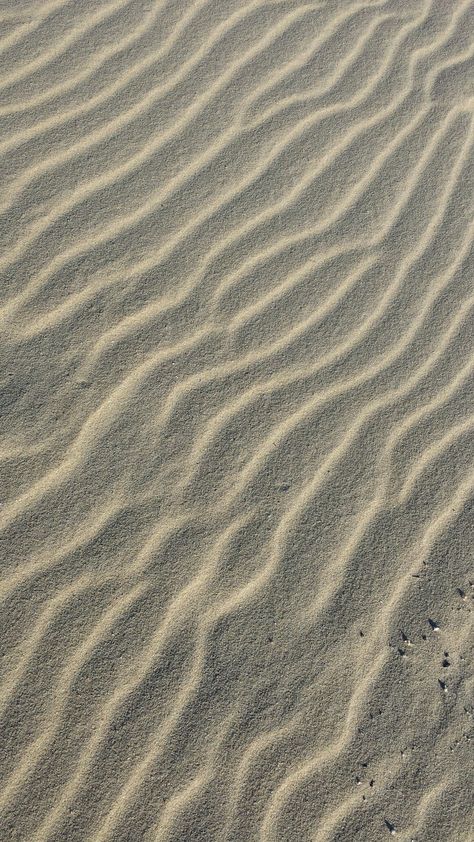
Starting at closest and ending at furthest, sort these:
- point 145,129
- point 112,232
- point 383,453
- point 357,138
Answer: point 383,453, point 112,232, point 145,129, point 357,138

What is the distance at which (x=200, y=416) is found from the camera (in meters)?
2.75

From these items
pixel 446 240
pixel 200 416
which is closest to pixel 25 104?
pixel 200 416

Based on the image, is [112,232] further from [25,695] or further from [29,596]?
[25,695]

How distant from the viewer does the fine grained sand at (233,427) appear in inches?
91.6

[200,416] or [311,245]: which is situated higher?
[311,245]

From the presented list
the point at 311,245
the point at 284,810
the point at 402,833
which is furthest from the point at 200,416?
the point at 402,833

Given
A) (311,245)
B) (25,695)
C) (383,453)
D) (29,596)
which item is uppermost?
(311,245)

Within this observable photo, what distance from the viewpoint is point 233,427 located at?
2.76m

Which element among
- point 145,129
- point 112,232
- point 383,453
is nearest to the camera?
point 383,453

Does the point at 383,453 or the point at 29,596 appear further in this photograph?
the point at 383,453

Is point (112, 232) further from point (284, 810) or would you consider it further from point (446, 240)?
point (284, 810)

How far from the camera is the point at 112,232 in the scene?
3023 mm

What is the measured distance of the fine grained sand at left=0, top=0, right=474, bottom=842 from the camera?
233 cm

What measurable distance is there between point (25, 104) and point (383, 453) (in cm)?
193
